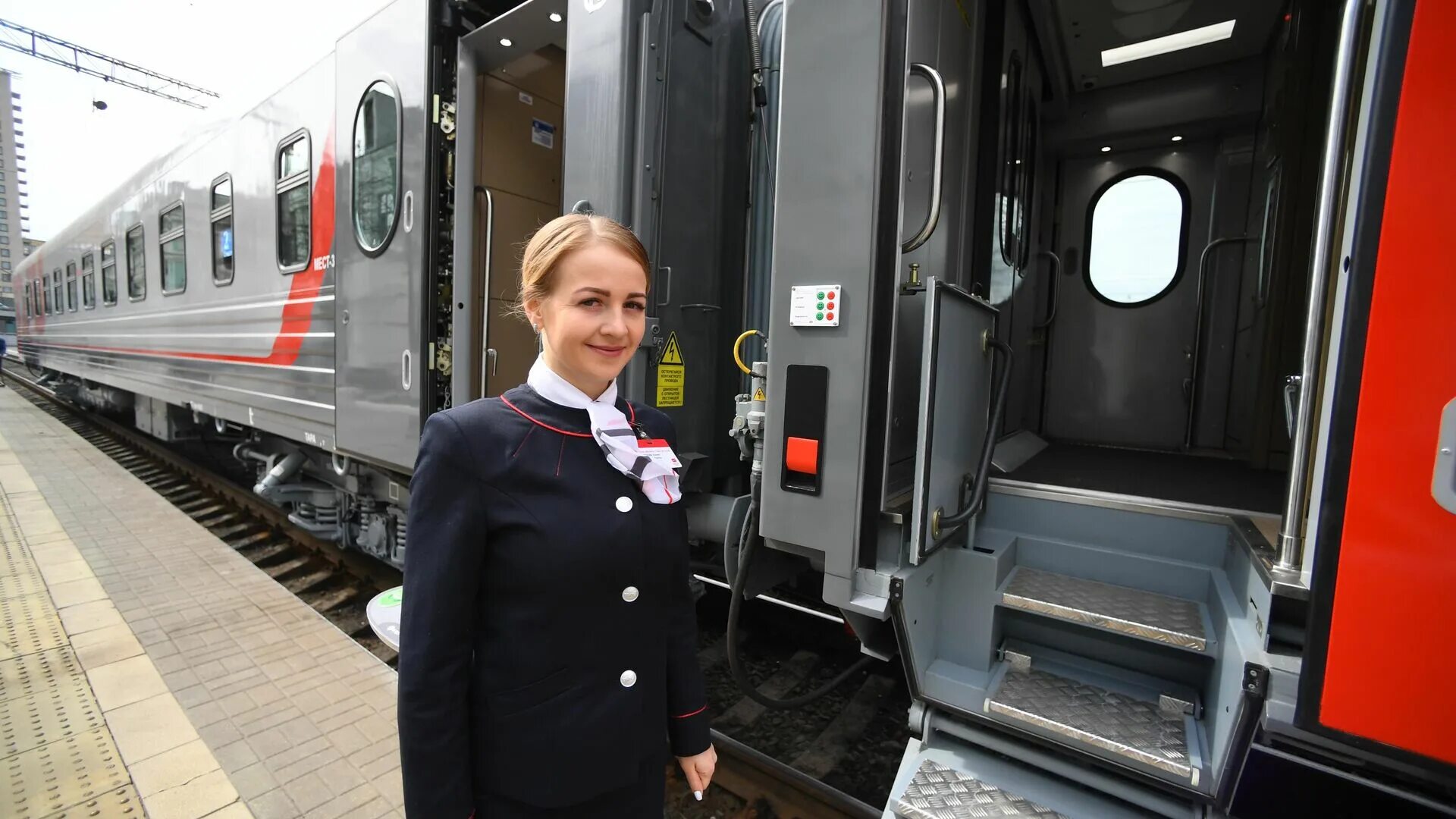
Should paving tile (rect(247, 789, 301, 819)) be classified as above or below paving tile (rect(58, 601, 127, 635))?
below

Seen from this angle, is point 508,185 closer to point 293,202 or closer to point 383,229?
point 383,229

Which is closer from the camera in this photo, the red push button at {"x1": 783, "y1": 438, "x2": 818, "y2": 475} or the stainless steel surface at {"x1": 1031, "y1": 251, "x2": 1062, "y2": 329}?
the red push button at {"x1": 783, "y1": 438, "x2": 818, "y2": 475}

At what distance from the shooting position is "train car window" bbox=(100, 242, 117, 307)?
8.29 meters

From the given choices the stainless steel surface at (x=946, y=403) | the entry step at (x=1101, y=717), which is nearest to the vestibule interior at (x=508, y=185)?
the stainless steel surface at (x=946, y=403)

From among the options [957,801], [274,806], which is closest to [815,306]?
[957,801]

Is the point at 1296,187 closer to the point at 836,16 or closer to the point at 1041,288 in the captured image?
the point at 1041,288

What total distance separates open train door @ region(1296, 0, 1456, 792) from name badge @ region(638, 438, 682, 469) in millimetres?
1321

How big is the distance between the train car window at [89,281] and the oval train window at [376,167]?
8504 millimetres

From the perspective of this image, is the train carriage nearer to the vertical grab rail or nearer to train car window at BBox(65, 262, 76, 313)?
the vertical grab rail

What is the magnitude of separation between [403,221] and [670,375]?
1.75 meters

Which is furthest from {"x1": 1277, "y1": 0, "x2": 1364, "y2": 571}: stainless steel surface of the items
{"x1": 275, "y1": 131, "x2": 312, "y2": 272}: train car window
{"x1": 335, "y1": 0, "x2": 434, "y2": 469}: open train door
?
{"x1": 275, "y1": 131, "x2": 312, "y2": 272}: train car window

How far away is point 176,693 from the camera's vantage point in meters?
2.79

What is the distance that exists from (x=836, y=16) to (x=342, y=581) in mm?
4861

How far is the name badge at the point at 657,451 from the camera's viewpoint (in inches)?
46.4
